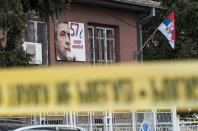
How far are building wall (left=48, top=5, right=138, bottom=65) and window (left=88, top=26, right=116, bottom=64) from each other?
0.22 meters

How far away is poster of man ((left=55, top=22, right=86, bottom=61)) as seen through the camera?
1869cm

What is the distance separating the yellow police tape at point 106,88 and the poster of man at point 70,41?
14.3 meters

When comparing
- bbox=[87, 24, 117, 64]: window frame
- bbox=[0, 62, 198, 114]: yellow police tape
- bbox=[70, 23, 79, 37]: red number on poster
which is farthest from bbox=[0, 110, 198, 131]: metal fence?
bbox=[0, 62, 198, 114]: yellow police tape

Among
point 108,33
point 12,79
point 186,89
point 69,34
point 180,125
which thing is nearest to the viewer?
point 186,89

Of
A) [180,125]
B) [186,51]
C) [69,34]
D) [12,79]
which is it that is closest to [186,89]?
[12,79]

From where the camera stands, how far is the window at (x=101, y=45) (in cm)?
1989

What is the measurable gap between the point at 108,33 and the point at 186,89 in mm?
16949

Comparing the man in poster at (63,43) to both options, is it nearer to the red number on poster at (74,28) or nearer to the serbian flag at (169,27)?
the red number on poster at (74,28)

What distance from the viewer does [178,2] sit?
25.8 m

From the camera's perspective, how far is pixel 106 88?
3.91m

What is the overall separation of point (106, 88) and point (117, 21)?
55.8 feet

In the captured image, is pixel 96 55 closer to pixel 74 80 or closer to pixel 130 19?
pixel 130 19

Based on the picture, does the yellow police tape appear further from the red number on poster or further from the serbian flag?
the serbian flag

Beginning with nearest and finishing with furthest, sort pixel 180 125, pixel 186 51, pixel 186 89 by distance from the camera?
pixel 186 89
pixel 180 125
pixel 186 51
